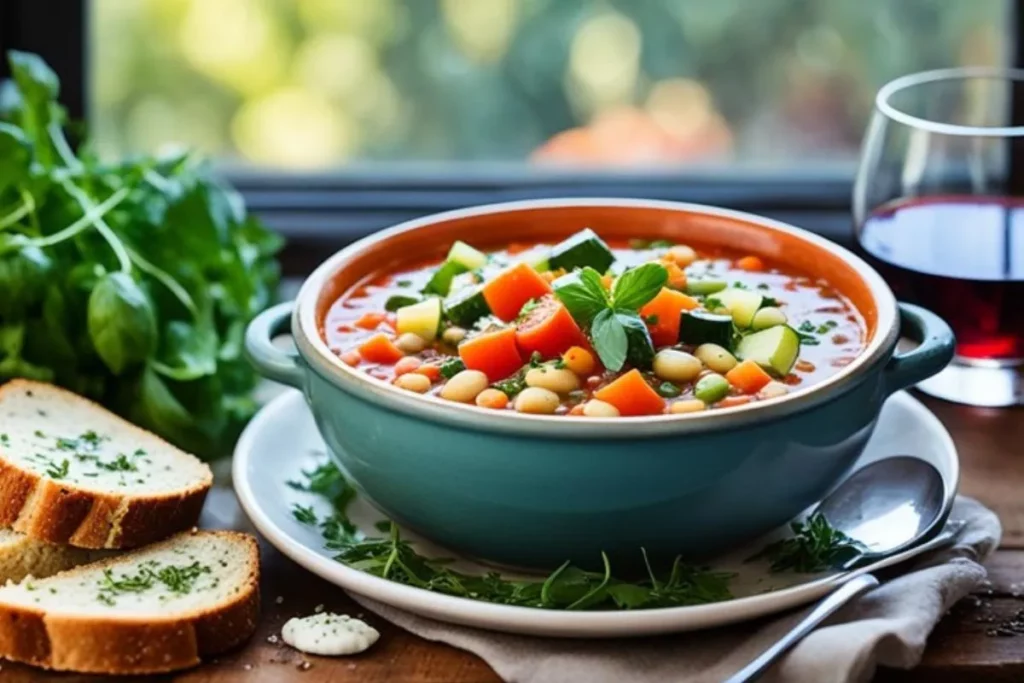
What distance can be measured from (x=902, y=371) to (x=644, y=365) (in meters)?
0.36

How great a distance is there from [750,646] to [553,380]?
0.39 m

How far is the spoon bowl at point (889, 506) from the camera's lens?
6.78ft

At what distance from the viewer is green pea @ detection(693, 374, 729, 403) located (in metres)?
1.98

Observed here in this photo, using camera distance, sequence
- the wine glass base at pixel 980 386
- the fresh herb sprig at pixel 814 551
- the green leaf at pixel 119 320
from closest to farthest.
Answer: the fresh herb sprig at pixel 814 551, the green leaf at pixel 119 320, the wine glass base at pixel 980 386

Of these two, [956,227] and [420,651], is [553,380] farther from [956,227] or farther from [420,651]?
[956,227]

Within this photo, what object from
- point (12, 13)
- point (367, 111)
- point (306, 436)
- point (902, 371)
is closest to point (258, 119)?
point (367, 111)

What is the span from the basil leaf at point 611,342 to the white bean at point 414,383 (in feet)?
0.72

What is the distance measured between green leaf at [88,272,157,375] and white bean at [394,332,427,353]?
0.47 meters

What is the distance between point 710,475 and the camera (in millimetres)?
1920

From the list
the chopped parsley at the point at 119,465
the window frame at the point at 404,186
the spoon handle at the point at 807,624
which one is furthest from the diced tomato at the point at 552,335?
the window frame at the point at 404,186

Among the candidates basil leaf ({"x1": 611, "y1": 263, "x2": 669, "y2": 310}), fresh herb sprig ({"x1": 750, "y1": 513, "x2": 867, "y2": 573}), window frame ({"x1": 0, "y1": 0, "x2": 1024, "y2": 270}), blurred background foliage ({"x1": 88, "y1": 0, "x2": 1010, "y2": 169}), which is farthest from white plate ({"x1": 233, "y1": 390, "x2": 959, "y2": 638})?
blurred background foliage ({"x1": 88, "y1": 0, "x2": 1010, "y2": 169})

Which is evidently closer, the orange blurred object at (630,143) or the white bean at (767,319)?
the white bean at (767,319)

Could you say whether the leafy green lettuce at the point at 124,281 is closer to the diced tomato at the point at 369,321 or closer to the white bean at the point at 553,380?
the diced tomato at the point at 369,321

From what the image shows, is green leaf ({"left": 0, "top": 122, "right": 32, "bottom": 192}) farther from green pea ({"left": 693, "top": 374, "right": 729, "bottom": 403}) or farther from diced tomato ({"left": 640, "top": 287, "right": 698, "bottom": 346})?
green pea ({"left": 693, "top": 374, "right": 729, "bottom": 403})
